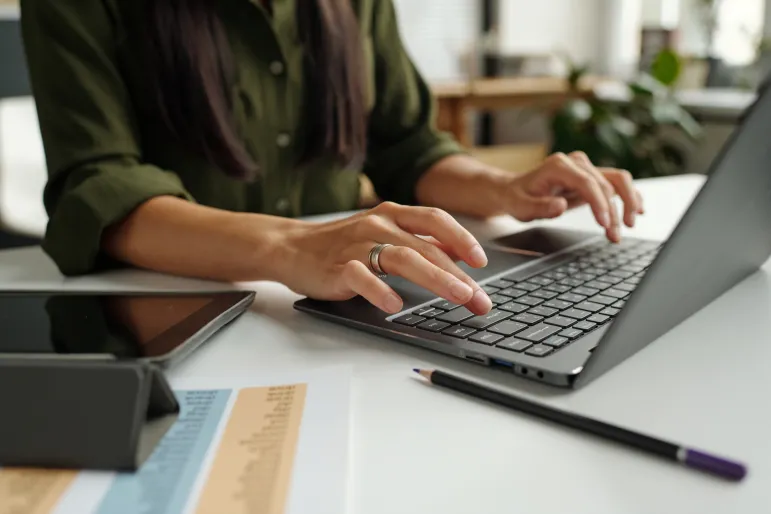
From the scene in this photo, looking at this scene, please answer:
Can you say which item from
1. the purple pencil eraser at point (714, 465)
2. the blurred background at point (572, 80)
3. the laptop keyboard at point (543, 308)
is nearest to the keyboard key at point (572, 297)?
the laptop keyboard at point (543, 308)

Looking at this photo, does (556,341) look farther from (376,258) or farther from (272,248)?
(272,248)

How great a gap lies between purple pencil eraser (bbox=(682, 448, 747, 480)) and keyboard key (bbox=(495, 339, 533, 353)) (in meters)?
0.13

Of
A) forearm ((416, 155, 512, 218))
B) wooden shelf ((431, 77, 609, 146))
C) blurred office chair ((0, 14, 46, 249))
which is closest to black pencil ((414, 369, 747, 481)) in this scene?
forearm ((416, 155, 512, 218))

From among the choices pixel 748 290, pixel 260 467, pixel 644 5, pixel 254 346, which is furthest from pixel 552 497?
pixel 644 5

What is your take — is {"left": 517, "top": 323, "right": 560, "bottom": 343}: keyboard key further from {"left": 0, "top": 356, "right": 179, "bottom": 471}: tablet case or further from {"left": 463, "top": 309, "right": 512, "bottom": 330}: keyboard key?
{"left": 0, "top": 356, "right": 179, "bottom": 471}: tablet case

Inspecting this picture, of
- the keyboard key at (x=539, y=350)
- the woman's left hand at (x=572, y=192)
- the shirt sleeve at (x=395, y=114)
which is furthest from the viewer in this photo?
the shirt sleeve at (x=395, y=114)

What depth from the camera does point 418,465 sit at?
1.17ft

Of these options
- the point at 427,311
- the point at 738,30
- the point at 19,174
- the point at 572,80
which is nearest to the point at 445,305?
the point at 427,311

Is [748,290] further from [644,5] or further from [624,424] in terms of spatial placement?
[644,5]

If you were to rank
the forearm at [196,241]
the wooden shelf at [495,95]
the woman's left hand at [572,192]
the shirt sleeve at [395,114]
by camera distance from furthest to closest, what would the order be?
the wooden shelf at [495,95], the shirt sleeve at [395,114], the woman's left hand at [572,192], the forearm at [196,241]

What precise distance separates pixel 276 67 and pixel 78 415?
27.5 inches

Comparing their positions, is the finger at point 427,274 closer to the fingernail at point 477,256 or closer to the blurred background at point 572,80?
the fingernail at point 477,256

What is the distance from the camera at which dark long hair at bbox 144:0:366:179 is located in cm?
87

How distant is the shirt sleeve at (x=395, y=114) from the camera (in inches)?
43.8
